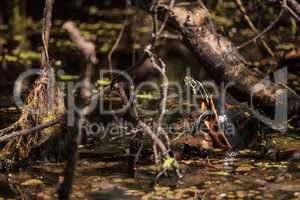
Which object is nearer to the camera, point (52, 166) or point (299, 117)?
point (52, 166)

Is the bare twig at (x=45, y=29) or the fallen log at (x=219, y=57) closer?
the bare twig at (x=45, y=29)

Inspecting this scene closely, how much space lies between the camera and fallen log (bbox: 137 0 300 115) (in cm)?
653

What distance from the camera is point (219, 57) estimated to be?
22.2 feet

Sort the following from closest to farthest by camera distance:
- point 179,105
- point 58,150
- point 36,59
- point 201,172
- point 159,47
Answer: point 201,172, point 58,150, point 179,105, point 36,59, point 159,47

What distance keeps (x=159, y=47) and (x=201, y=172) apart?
269 inches

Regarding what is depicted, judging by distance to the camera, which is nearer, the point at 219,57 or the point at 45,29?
the point at 45,29

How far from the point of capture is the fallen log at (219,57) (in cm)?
653

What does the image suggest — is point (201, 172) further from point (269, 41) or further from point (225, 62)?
point (269, 41)

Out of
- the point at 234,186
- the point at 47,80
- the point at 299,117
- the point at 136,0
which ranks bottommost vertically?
the point at 234,186

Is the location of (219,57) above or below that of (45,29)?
below

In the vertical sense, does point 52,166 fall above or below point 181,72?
below

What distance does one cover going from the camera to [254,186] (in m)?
4.82

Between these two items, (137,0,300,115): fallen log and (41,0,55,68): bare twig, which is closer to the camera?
(41,0,55,68): bare twig

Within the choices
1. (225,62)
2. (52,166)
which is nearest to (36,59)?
(225,62)
